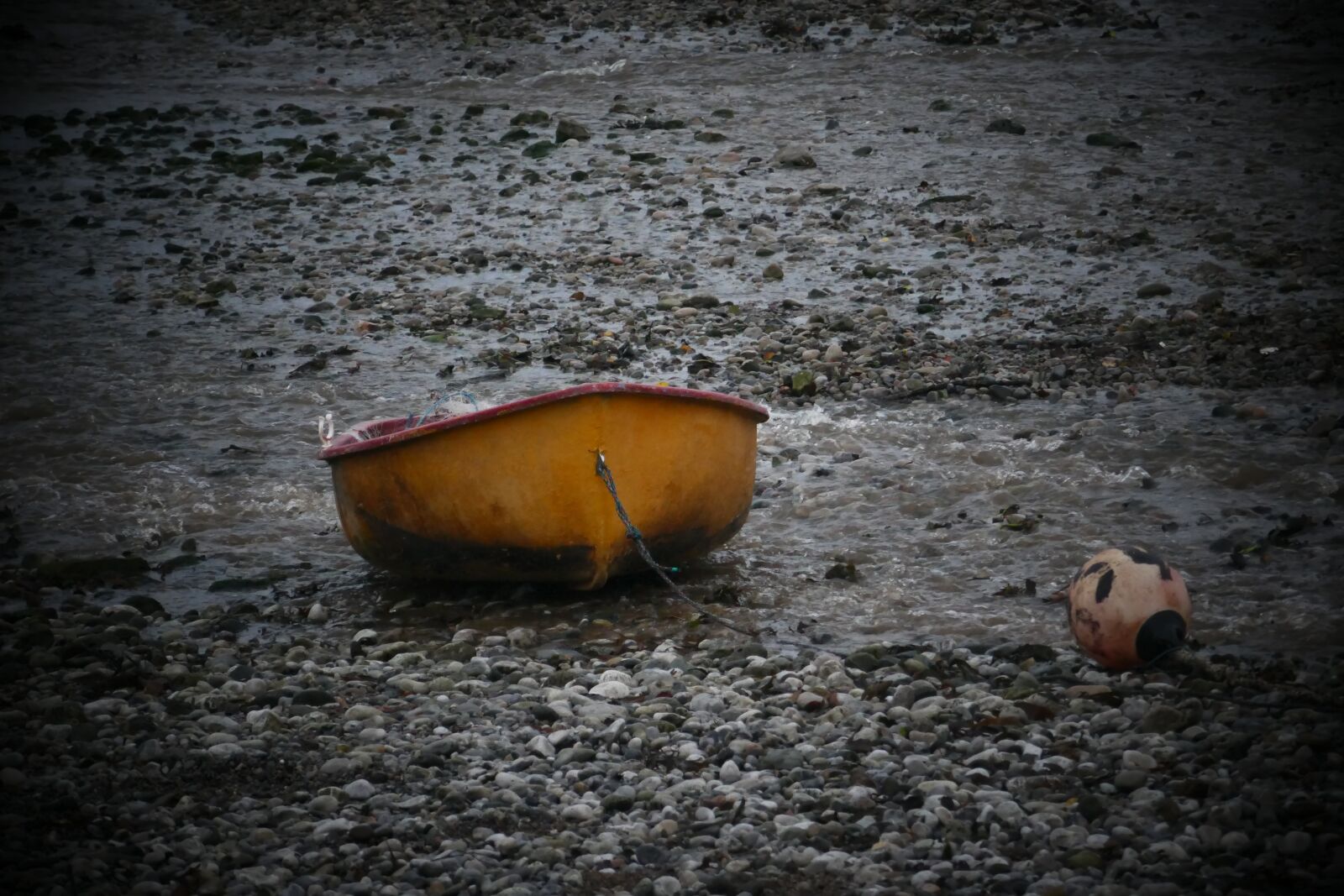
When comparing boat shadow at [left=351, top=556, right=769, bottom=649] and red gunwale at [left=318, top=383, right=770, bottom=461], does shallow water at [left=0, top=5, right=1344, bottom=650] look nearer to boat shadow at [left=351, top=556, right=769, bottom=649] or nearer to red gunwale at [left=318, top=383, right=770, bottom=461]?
boat shadow at [left=351, top=556, right=769, bottom=649]

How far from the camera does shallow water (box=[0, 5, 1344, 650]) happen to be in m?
6.54

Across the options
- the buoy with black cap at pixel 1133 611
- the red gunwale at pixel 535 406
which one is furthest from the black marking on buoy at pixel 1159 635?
the red gunwale at pixel 535 406

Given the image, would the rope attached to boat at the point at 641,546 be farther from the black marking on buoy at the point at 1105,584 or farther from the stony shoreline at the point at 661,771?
the black marking on buoy at the point at 1105,584

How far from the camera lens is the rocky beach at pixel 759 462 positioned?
4.29m

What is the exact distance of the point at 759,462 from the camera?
26.8 ft

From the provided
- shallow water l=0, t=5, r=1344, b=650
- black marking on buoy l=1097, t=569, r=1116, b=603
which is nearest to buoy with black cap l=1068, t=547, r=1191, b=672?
black marking on buoy l=1097, t=569, r=1116, b=603

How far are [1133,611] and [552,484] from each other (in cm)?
245

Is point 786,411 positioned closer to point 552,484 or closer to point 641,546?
point 641,546

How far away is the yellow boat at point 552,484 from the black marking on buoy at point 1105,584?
1.83 metres

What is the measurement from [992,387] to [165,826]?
5.96 metres

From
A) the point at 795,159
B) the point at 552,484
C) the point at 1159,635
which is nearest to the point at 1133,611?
the point at 1159,635

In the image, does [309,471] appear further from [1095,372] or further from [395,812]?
[1095,372]

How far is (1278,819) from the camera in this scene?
158 inches

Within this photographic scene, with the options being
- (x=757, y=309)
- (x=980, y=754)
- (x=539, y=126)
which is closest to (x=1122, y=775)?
(x=980, y=754)
